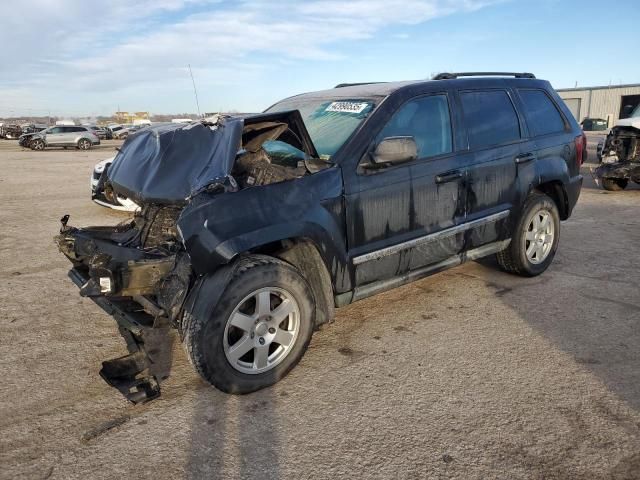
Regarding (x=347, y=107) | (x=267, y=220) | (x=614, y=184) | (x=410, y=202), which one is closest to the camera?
(x=267, y=220)

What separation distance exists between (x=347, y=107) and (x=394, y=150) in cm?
73

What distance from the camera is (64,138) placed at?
31.0m

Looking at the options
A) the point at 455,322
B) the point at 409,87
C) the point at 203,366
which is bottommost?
the point at 455,322

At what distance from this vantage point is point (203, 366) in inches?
112

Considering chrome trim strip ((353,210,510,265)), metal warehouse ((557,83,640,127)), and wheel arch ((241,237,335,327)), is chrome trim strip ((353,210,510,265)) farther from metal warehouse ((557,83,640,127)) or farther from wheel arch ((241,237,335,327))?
metal warehouse ((557,83,640,127))

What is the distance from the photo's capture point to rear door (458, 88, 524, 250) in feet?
13.6

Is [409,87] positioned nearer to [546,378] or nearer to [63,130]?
[546,378]

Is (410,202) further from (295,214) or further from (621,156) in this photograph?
(621,156)

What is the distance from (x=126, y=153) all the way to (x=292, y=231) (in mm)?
1810

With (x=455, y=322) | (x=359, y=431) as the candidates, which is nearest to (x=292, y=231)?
(x=359, y=431)

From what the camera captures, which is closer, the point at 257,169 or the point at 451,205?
the point at 257,169

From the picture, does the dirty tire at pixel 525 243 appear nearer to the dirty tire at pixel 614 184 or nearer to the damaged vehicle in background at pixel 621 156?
the damaged vehicle in background at pixel 621 156

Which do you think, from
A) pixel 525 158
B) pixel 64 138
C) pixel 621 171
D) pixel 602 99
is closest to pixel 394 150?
pixel 525 158

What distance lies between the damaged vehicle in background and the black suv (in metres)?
6.83
